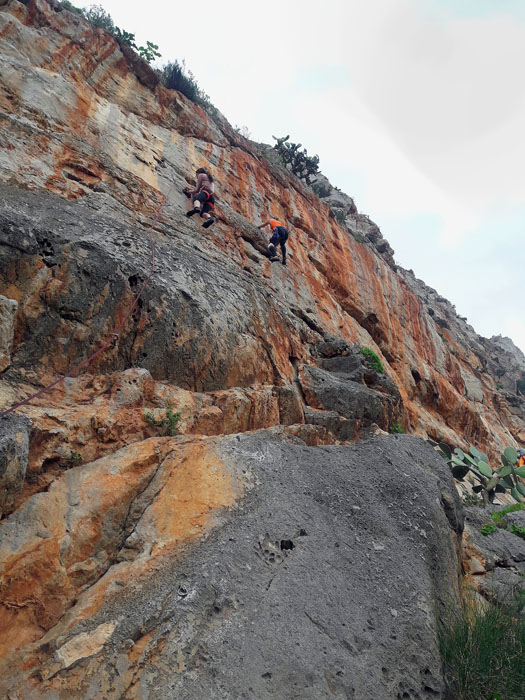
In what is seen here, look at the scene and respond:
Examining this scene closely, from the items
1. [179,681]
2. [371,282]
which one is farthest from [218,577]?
[371,282]

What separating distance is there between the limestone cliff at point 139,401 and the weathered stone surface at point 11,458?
0.06 ft

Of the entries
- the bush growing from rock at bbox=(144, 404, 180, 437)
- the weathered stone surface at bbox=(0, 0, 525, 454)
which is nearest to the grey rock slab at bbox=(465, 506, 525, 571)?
the weathered stone surface at bbox=(0, 0, 525, 454)

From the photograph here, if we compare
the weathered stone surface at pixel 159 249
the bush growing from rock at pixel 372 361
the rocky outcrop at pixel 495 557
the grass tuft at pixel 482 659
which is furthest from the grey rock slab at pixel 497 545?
the bush growing from rock at pixel 372 361

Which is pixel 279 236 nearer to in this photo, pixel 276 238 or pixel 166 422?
pixel 276 238

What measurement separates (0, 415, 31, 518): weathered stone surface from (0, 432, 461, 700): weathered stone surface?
0.23 m

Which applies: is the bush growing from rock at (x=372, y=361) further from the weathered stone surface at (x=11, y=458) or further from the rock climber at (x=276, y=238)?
the weathered stone surface at (x=11, y=458)

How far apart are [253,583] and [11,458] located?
7.75ft

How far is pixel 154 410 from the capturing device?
5.73 m

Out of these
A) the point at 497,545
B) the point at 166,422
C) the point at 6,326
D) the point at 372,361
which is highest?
the point at 372,361

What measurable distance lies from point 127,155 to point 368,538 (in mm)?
9216

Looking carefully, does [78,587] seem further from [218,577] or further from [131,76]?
[131,76]

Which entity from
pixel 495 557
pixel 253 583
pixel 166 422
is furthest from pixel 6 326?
pixel 495 557

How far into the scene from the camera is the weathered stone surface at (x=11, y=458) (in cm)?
401

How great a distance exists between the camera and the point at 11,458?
4.05 meters
